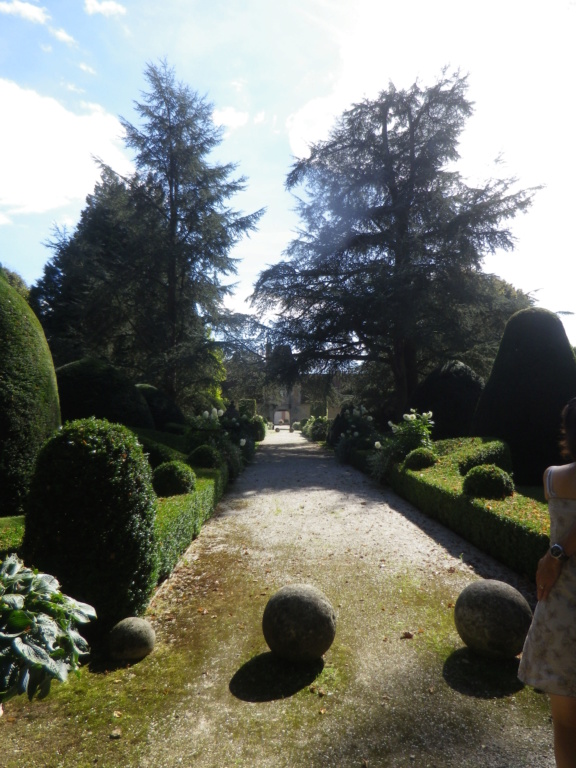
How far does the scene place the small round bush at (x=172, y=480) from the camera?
7.30 metres

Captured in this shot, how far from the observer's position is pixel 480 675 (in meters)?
3.54

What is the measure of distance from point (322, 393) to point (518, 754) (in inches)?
793

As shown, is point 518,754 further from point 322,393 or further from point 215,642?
point 322,393

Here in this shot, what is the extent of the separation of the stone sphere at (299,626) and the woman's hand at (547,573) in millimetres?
2079

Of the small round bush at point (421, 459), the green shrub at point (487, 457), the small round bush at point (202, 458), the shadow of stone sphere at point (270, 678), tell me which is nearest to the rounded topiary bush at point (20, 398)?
the small round bush at point (202, 458)

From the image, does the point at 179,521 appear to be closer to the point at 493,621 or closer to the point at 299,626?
the point at 299,626

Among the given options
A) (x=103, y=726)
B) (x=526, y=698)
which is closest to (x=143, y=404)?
(x=103, y=726)

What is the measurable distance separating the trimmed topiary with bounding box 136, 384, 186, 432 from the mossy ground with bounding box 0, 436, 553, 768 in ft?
38.2

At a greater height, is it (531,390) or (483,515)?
(531,390)

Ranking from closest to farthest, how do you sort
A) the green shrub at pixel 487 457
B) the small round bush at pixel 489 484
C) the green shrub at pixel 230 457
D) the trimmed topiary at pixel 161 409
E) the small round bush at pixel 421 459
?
the small round bush at pixel 489 484 → the green shrub at pixel 487 457 → the small round bush at pixel 421 459 → the green shrub at pixel 230 457 → the trimmed topiary at pixel 161 409

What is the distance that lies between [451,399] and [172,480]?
1030 cm

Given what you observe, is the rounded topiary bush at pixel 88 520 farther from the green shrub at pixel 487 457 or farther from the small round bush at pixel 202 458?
the green shrub at pixel 487 457

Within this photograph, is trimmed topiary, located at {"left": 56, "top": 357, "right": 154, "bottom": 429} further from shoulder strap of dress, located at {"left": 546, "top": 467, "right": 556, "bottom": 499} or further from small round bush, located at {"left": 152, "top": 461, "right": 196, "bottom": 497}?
shoulder strap of dress, located at {"left": 546, "top": 467, "right": 556, "bottom": 499}

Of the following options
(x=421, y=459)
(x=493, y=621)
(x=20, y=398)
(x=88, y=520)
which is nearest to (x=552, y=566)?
(x=493, y=621)
